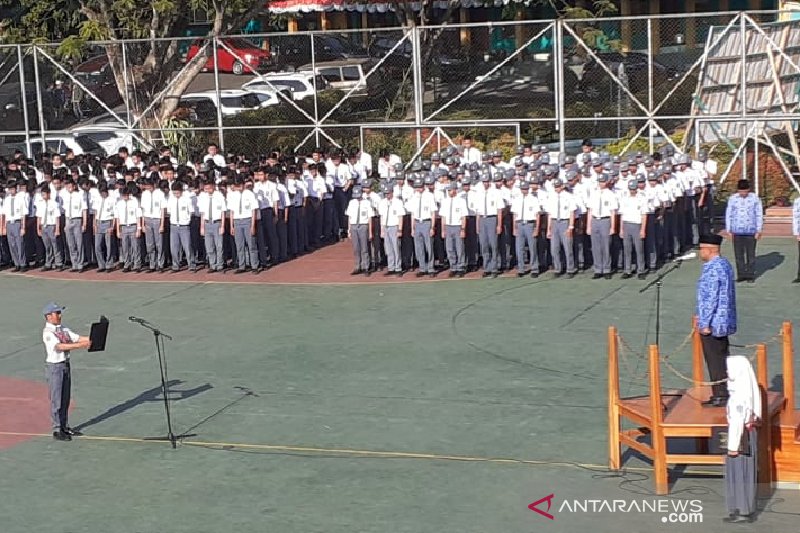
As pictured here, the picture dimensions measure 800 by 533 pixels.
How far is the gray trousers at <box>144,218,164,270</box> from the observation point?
22.0 m

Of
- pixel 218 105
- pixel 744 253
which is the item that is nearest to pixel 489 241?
pixel 744 253

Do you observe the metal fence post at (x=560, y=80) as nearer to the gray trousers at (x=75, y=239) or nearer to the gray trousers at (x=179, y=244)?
the gray trousers at (x=179, y=244)

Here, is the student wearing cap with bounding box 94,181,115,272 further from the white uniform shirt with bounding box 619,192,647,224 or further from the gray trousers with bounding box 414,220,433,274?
the white uniform shirt with bounding box 619,192,647,224

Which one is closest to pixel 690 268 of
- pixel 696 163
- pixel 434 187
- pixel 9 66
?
pixel 696 163

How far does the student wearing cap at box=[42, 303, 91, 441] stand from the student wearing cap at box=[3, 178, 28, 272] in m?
9.88

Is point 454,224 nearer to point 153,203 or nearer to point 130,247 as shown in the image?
point 153,203

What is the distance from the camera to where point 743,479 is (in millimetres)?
10227

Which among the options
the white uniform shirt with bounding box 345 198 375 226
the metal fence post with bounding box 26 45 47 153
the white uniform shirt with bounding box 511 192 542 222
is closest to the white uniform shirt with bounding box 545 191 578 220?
the white uniform shirt with bounding box 511 192 542 222

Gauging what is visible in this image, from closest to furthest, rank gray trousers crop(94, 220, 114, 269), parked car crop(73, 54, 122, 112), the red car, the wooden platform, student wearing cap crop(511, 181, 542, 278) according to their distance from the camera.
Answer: the wooden platform
student wearing cap crop(511, 181, 542, 278)
gray trousers crop(94, 220, 114, 269)
the red car
parked car crop(73, 54, 122, 112)

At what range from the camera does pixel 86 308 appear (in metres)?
19.8

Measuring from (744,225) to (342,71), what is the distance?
13.5 meters

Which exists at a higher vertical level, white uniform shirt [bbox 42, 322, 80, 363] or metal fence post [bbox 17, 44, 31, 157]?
metal fence post [bbox 17, 44, 31, 157]

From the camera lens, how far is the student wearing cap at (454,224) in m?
20.4

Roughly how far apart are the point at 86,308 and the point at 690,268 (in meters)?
9.54
